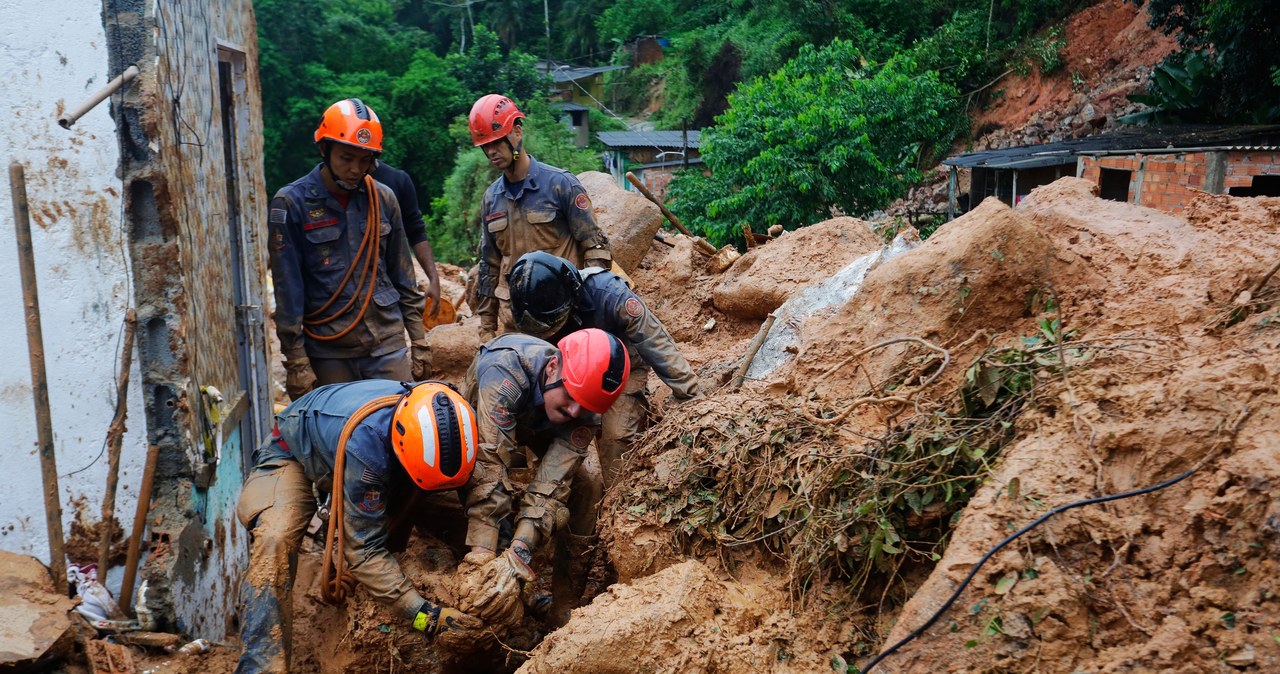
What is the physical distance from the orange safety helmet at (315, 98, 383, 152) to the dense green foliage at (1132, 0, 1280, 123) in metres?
10.5

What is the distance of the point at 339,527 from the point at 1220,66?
1371cm

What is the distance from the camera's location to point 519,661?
425 centimetres

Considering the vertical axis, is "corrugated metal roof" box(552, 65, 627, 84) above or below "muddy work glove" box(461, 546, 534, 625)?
above

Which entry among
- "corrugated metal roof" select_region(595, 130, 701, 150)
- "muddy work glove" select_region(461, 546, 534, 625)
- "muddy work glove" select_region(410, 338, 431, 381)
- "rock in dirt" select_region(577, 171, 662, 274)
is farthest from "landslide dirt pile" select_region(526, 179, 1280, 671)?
"corrugated metal roof" select_region(595, 130, 701, 150)

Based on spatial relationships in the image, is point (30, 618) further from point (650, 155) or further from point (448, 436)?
point (650, 155)

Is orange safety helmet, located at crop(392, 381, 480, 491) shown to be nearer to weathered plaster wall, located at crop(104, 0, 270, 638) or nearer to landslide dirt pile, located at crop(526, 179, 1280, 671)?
landslide dirt pile, located at crop(526, 179, 1280, 671)

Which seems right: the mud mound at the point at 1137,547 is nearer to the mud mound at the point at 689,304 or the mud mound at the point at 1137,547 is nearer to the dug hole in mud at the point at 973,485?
the dug hole in mud at the point at 973,485

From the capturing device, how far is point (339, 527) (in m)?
3.79

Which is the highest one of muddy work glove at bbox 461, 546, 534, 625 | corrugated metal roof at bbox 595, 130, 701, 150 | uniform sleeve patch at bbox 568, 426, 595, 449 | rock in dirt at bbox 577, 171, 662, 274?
corrugated metal roof at bbox 595, 130, 701, 150

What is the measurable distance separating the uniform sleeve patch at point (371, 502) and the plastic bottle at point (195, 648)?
1.15 m

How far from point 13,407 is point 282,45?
2667 centimetres

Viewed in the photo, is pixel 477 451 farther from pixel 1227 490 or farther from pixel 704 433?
pixel 1227 490

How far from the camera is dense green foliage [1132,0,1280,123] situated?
1183 cm

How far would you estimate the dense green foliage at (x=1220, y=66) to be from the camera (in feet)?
38.8
